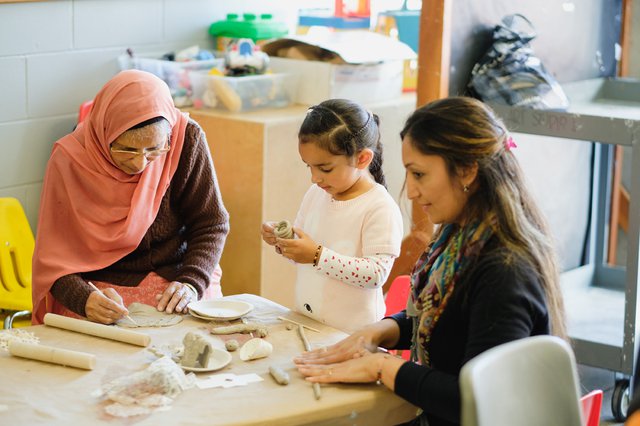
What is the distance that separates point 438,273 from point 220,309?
24.5 inches

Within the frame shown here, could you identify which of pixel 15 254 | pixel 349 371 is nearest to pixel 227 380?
pixel 349 371

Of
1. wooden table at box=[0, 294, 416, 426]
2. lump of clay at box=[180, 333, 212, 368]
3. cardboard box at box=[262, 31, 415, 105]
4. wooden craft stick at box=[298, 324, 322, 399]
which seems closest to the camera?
wooden table at box=[0, 294, 416, 426]

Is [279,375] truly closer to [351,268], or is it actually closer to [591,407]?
[351,268]

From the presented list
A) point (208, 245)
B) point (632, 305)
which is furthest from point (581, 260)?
point (208, 245)

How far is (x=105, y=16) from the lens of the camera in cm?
368

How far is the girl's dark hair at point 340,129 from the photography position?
2334 mm

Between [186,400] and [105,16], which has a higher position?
[105,16]

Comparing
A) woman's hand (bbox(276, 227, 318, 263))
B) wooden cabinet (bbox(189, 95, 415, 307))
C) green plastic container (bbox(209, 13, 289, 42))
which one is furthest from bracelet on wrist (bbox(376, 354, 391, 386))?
green plastic container (bbox(209, 13, 289, 42))

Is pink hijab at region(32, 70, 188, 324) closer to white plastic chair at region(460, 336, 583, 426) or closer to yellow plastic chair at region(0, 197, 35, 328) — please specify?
yellow plastic chair at region(0, 197, 35, 328)

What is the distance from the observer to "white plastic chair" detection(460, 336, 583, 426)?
1.50 m

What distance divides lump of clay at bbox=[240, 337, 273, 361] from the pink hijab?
0.70 meters

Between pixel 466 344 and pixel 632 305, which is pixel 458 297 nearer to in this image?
pixel 466 344

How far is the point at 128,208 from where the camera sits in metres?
2.64

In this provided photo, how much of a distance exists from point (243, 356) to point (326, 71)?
208cm
